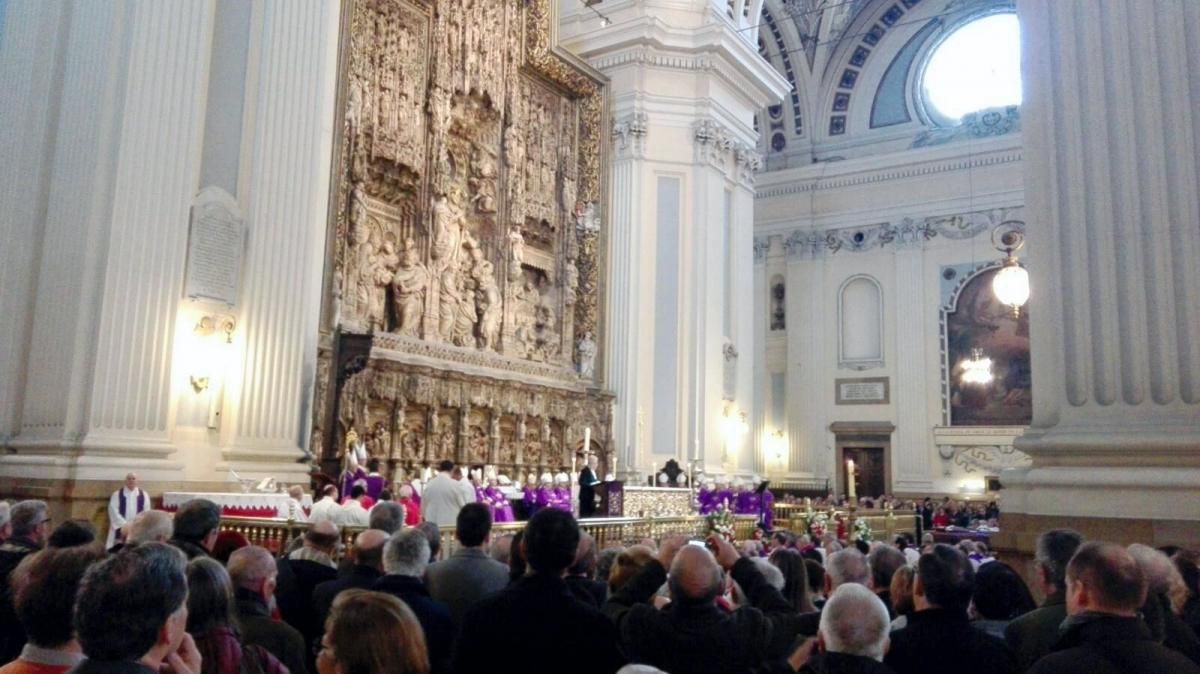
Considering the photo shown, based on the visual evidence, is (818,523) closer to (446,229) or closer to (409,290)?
(409,290)

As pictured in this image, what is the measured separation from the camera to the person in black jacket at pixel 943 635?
321cm

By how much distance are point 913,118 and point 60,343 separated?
2625 centimetres

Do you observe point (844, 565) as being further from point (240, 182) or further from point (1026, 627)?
point (240, 182)

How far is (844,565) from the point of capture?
14.1ft

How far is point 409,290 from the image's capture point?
17.4 metres

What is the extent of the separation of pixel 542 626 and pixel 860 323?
28158 millimetres

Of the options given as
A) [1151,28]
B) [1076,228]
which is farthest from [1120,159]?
[1151,28]

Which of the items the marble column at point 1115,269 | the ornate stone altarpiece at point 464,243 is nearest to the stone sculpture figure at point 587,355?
the ornate stone altarpiece at point 464,243

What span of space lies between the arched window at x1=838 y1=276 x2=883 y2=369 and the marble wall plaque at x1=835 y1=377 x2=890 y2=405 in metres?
0.47

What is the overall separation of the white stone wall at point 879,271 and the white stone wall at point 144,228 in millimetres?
20441

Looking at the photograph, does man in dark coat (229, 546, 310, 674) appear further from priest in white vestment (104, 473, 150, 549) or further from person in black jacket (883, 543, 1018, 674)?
priest in white vestment (104, 473, 150, 549)

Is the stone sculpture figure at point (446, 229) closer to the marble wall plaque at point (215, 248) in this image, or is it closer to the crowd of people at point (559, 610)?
the marble wall plaque at point (215, 248)

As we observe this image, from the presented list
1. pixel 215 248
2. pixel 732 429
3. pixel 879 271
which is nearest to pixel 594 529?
pixel 215 248

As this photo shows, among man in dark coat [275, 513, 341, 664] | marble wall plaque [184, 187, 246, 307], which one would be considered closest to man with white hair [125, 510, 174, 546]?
man in dark coat [275, 513, 341, 664]
